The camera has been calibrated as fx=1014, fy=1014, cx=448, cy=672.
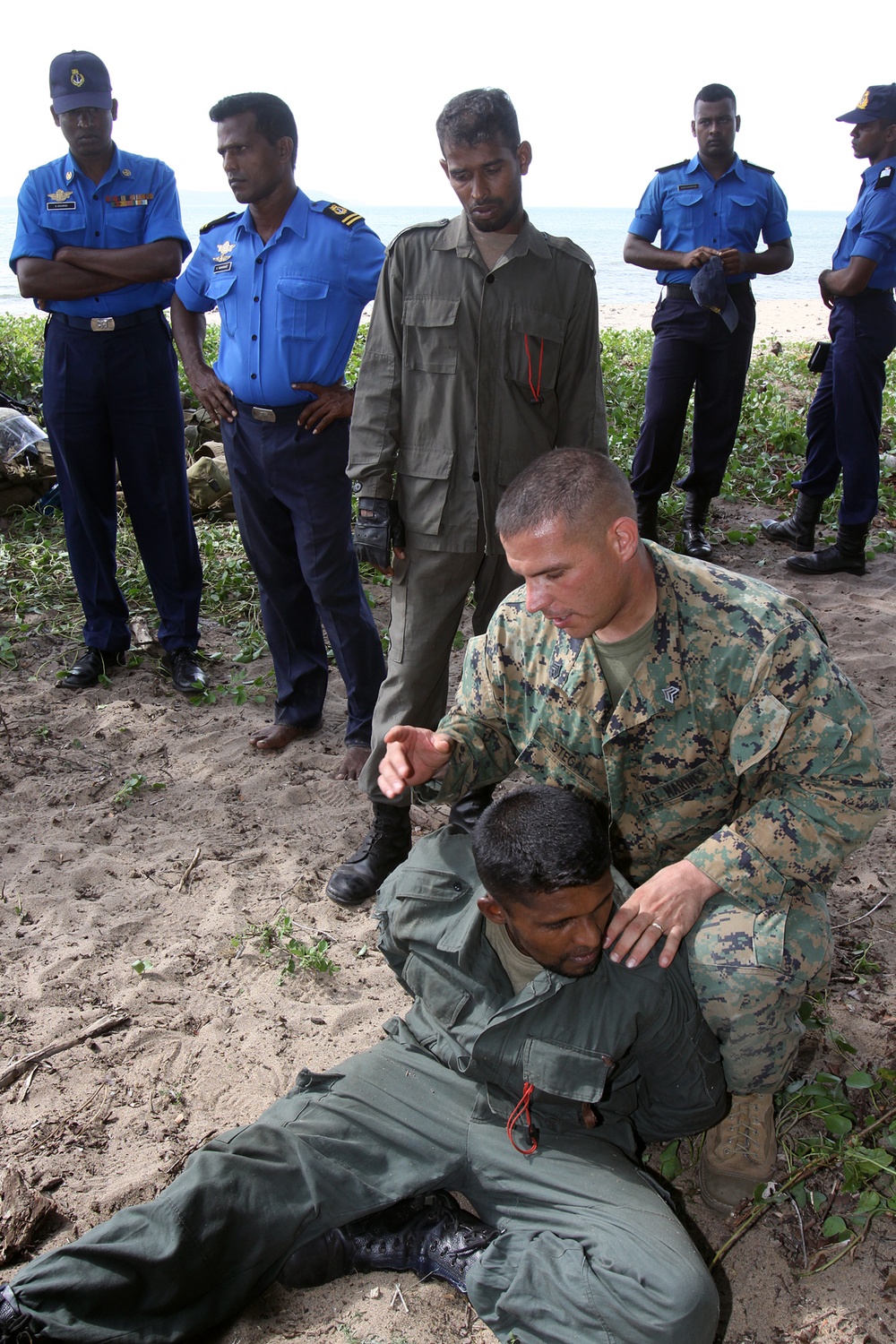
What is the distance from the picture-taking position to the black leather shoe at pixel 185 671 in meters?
4.28

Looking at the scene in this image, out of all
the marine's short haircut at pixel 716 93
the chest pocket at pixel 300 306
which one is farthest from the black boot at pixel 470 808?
the marine's short haircut at pixel 716 93

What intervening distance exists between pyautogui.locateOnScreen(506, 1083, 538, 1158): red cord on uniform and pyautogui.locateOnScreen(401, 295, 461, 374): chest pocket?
200 centimetres

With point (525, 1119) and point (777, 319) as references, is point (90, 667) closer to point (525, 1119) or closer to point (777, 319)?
point (525, 1119)

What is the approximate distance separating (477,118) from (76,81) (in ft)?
6.45

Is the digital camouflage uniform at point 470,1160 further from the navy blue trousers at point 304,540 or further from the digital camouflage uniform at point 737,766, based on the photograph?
the navy blue trousers at point 304,540

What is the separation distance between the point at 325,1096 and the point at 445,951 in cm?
38

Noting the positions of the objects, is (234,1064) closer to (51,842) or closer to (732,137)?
(51,842)

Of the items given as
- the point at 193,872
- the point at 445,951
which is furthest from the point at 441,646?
the point at 445,951

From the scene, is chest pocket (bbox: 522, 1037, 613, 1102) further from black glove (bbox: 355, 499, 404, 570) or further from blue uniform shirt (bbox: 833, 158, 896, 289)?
blue uniform shirt (bbox: 833, 158, 896, 289)

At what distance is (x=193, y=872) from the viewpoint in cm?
318

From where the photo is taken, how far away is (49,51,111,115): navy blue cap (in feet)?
12.6

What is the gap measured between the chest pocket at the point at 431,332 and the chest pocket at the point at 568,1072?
1.94 m

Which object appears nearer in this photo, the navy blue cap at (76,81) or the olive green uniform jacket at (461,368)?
the olive green uniform jacket at (461,368)

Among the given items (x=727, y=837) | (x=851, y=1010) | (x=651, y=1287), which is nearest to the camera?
(x=651, y=1287)
